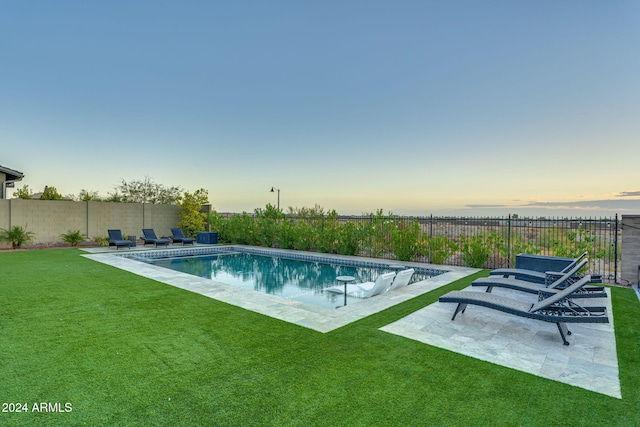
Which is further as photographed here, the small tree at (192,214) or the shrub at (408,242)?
the small tree at (192,214)

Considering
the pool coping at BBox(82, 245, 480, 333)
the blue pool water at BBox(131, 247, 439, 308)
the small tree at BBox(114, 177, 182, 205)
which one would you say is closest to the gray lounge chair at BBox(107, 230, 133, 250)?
the blue pool water at BBox(131, 247, 439, 308)

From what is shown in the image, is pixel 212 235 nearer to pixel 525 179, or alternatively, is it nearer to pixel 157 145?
pixel 157 145

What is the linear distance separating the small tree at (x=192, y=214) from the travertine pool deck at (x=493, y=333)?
45.7ft

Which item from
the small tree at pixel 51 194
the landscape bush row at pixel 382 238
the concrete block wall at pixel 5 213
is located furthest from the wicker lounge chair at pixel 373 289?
the small tree at pixel 51 194

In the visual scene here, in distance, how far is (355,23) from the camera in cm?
1261

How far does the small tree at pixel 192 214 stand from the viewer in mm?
20000

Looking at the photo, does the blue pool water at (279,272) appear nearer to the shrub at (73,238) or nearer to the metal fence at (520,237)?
the metal fence at (520,237)

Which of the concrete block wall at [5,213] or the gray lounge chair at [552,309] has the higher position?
the concrete block wall at [5,213]

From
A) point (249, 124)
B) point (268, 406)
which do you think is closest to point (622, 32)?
point (268, 406)

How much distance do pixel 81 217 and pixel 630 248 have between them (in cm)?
2214

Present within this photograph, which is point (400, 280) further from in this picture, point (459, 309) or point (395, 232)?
point (395, 232)

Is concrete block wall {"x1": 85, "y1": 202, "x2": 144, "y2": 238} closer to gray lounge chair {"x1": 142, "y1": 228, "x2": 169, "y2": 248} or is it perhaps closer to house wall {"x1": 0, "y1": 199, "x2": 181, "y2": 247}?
house wall {"x1": 0, "y1": 199, "x2": 181, "y2": 247}

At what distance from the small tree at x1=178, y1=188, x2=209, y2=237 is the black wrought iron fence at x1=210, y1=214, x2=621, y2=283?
233 inches

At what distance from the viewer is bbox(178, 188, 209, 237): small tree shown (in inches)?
787
